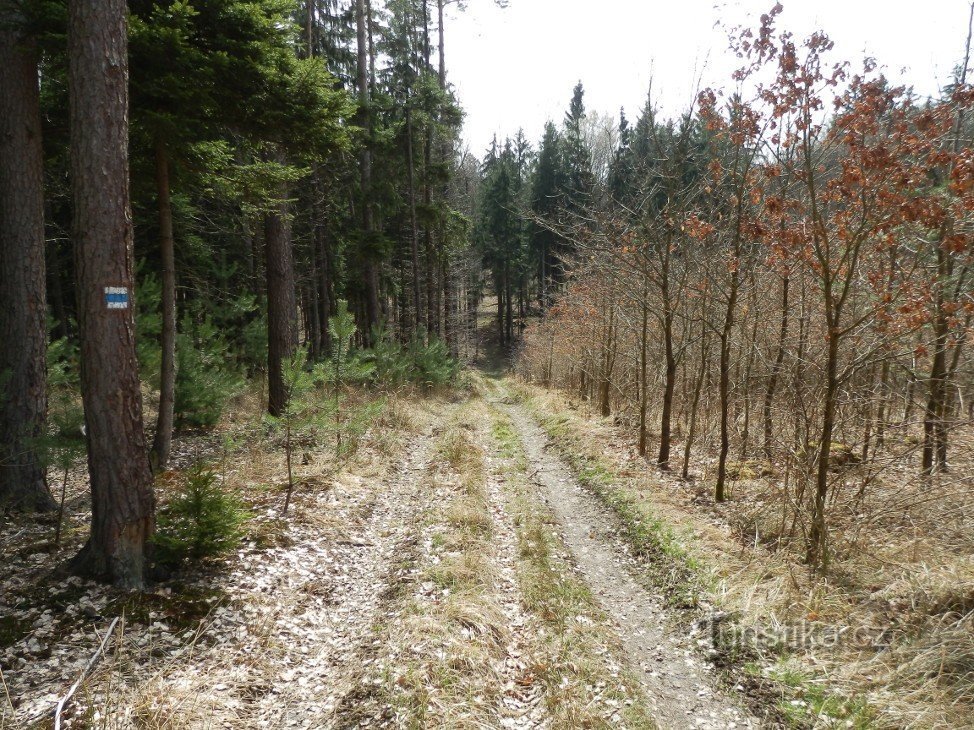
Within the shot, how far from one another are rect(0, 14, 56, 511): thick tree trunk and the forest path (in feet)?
20.9

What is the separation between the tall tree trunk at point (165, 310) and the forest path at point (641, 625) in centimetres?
575

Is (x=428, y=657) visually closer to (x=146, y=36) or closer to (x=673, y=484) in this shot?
(x=673, y=484)

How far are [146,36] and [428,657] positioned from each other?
672 centimetres

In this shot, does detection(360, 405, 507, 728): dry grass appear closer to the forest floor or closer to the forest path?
the forest floor

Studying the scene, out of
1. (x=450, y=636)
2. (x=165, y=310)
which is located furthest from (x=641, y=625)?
(x=165, y=310)

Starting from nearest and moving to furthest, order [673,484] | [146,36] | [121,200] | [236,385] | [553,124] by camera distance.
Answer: [121,200] < [146,36] < [673,484] < [236,385] < [553,124]

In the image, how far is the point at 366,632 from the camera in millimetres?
4781

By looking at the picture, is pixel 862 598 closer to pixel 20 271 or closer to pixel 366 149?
pixel 20 271

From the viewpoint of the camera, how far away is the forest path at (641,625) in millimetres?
3928

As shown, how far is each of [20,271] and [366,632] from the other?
18.0 ft

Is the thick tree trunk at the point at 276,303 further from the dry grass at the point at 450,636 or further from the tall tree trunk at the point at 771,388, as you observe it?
the tall tree trunk at the point at 771,388

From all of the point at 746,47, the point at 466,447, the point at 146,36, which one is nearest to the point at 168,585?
the point at 146,36

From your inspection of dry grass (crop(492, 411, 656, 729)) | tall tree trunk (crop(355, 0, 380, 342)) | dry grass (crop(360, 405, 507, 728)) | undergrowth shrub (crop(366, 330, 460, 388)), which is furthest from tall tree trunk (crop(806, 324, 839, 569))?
tall tree trunk (crop(355, 0, 380, 342))

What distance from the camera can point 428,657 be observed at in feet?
13.8
